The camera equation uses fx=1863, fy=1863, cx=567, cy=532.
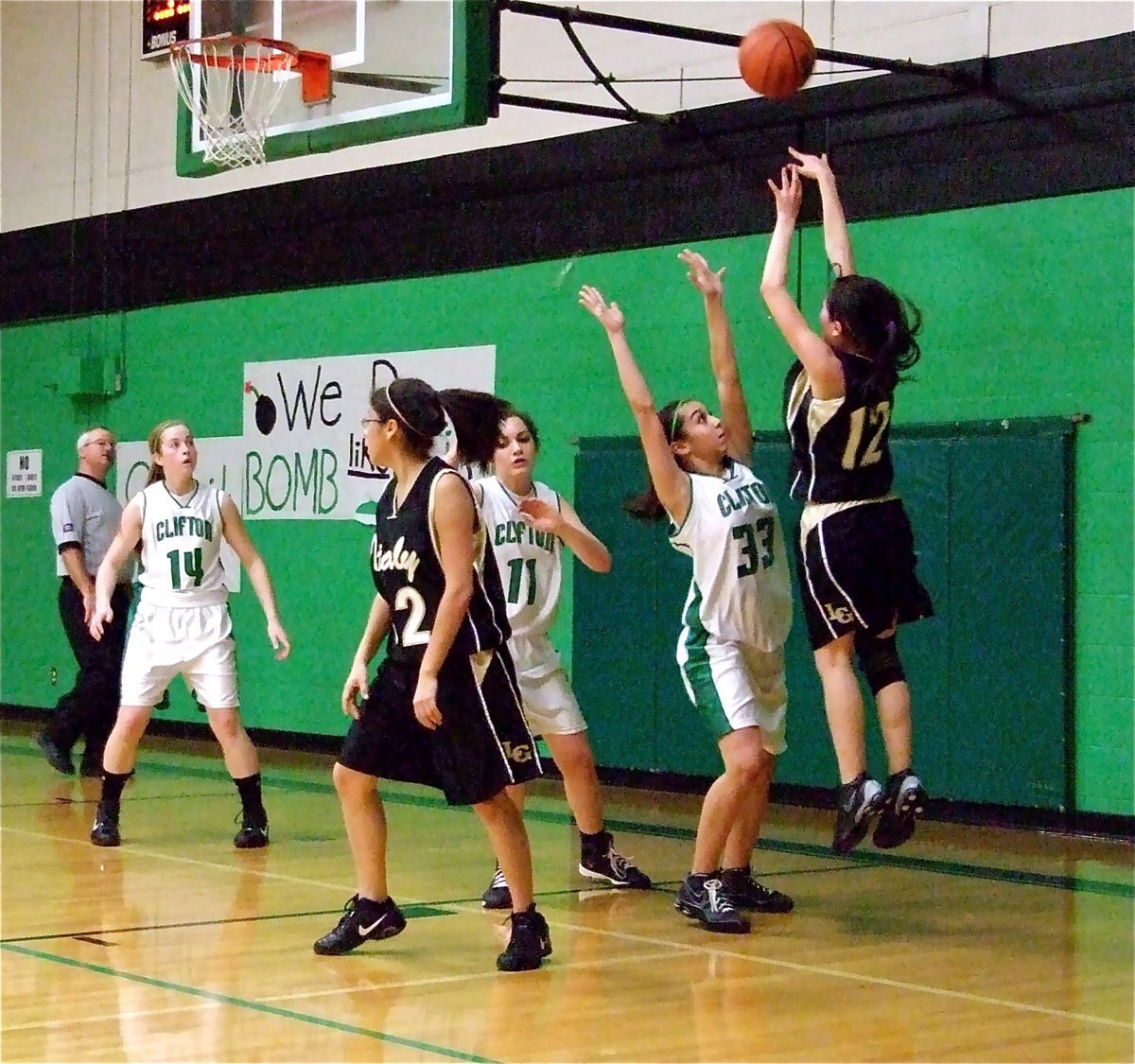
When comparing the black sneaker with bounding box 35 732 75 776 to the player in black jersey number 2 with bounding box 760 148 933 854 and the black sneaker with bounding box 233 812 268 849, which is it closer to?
the black sneaker with bounding box 233 812 268 849

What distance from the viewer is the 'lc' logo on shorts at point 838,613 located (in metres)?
5.94

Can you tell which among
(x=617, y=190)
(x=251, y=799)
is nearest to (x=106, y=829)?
(x=251, y=799)

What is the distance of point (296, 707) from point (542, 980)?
7.01 meters

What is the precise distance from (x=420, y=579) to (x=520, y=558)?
1.39m

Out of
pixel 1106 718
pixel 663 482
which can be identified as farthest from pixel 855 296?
pixel 1106 718

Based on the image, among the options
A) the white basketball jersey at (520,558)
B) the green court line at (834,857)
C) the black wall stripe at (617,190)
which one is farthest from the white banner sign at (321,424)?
the white basketball jersey at (520,558)

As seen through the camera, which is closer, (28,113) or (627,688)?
(627,688)

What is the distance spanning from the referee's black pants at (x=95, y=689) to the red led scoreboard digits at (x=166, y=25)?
2944 mm

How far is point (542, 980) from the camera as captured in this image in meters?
5.34

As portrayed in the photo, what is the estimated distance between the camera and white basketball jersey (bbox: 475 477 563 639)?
6.81 m

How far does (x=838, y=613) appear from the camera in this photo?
19.5 ft

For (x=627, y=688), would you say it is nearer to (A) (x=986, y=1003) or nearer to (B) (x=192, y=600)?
(B) (x=192, y=600)

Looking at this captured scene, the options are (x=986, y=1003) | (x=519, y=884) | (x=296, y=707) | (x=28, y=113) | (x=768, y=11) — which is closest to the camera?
(x=986, y=1003)

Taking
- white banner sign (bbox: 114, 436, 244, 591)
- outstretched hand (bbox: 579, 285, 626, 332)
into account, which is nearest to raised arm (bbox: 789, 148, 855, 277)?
outstretched hand (bbox: 579, 285, 626, 332)
